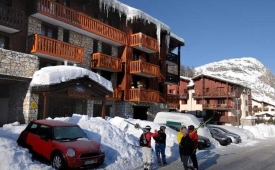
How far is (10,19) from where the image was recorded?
15.7 metres

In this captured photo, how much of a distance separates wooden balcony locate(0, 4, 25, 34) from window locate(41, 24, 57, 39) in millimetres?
2350

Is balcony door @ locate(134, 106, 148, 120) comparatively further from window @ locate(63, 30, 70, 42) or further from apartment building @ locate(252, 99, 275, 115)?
apartment building @ locate(252, 99, 275, 115)

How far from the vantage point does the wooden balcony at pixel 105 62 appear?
21203 millimetres

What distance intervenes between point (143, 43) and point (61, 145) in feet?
55.9

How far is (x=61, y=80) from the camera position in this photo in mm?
14562

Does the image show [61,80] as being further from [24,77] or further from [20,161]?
[20,161]

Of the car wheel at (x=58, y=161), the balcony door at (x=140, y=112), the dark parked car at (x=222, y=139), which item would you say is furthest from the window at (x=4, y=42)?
the dark parked car at (x=222, y=139)

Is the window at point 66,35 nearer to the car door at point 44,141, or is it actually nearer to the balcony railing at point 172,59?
the car door at point 44,141

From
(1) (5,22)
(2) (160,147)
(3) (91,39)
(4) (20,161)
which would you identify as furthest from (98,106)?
(4) (20,161)

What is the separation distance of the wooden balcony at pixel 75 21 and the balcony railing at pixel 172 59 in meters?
7.93

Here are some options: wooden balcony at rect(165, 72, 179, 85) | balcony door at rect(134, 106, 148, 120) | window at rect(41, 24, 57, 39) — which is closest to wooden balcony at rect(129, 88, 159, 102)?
balcony door at rect(134, 106, 148, 120)

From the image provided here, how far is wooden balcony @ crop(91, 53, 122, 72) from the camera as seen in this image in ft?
69.6

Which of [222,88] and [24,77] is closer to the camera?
[24,77]

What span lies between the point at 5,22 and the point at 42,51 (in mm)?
2577
